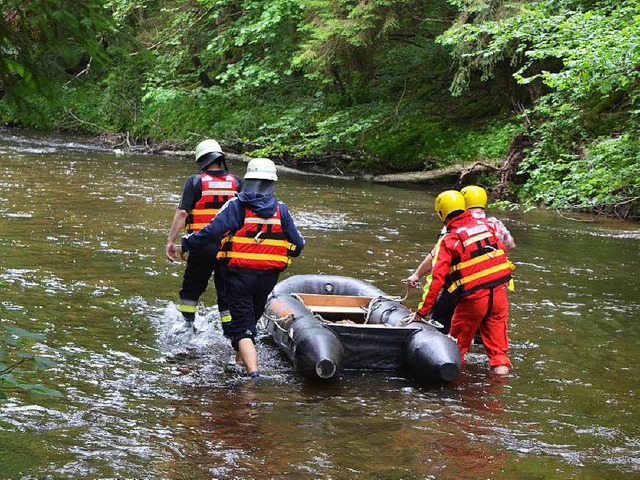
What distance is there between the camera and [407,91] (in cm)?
2358

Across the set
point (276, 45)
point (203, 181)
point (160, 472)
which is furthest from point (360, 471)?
point (276, 45)

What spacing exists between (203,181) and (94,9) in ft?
11.3

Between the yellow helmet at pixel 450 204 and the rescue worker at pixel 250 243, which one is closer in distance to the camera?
the rescue worker at pixel 250 243

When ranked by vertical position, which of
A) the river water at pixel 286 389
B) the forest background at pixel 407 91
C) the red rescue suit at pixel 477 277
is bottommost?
the river water at pixel 286 389

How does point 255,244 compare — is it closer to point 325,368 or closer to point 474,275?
point 325,368

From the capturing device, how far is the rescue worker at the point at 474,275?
273 inches

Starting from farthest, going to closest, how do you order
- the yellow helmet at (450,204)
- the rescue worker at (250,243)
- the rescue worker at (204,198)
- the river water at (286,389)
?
the rescue worker at (204,198) < the yellow helmet at (450,204) < the rescue worker at (250,243) < the river water at (286,389)

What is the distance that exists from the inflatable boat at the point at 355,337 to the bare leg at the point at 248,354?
325 mm

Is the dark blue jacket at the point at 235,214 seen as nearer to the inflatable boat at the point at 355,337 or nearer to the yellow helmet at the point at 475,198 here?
the inflatable boat at the point at 355,337

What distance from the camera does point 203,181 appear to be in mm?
7457

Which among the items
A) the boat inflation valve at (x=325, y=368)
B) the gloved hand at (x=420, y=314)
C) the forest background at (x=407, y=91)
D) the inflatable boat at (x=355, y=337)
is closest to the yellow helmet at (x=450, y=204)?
the gloved hand at (x=420, y=314)

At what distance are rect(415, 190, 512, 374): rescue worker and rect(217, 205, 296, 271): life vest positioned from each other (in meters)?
1.28

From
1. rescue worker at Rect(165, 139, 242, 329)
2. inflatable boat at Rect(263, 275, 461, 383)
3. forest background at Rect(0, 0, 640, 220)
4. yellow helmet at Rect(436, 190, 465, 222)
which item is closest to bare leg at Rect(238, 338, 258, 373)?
inflatable boat at Rect(263, 275, 461, 383)

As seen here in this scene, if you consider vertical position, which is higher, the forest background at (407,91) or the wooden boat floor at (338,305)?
the forest background at (407,91)
